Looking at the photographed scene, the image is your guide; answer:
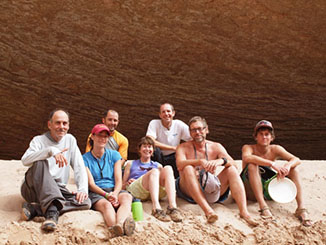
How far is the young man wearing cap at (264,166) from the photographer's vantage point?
4.12 meters

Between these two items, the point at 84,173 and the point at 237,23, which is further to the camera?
the point at 237,23

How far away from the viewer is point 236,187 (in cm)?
407

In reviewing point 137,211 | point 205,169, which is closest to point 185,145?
point 205,169

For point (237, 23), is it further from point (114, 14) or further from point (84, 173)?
point (84, 173)

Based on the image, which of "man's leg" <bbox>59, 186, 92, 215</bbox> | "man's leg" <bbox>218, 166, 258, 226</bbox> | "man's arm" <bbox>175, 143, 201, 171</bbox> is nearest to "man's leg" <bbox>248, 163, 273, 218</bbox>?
"man's leg" <bbox>218, 166, 258, 226</bbox>

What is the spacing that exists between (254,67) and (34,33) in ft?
13.8

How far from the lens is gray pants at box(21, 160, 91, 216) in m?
3.64

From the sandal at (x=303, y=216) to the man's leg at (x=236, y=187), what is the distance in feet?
1.82

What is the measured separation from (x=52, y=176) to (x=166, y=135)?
1.71m

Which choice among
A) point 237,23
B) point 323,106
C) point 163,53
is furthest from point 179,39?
point 323,106

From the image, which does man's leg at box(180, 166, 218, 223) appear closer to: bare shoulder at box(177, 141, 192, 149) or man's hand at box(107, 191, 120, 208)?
bare shoulder at box(177, 141, 192, 149)

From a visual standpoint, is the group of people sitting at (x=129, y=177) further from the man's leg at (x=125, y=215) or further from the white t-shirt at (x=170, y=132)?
the white t-shirt at (x=170, y=132)

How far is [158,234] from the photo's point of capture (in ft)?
11.8

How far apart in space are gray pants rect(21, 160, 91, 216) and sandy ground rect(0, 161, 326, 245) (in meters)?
0.09
